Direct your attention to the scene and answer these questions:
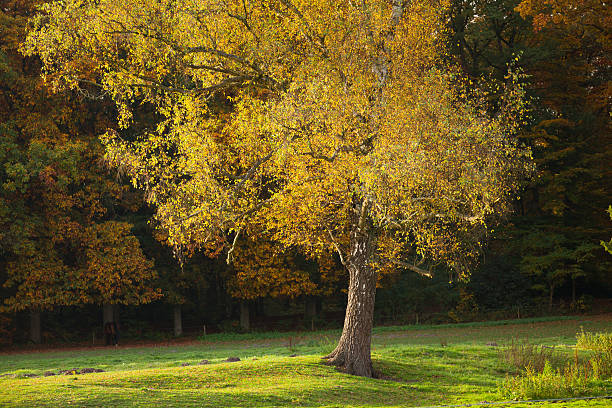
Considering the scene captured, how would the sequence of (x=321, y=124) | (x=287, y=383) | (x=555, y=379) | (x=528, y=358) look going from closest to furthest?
(x=555, y=379) < (x=287, y=383) < (x=321, y=124) < (x=528, y=358)

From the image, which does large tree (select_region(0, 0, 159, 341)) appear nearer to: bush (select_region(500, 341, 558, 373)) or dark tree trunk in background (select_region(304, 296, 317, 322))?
dark tree trunk in background (select_region(304, 296, 317, 322))

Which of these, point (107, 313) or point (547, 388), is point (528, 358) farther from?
point (107, 313)

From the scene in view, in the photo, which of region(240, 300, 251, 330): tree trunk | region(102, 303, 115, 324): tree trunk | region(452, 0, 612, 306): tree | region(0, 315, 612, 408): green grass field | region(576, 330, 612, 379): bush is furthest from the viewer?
region(240, 300, 251, 330): tree trunk

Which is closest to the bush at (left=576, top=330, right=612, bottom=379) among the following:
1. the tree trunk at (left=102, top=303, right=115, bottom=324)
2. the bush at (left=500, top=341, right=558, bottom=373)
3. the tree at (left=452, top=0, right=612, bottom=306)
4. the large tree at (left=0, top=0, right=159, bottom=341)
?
the bush at (left=500, top=341, right=558, bottom=373)

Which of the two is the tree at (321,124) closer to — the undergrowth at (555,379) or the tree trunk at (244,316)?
the undergrowth at (555,379)

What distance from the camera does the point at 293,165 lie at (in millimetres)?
14875

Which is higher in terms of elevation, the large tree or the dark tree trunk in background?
the large tree

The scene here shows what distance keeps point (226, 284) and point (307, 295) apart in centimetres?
419

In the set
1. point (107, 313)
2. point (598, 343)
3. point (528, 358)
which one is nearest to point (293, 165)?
point (528, 358)

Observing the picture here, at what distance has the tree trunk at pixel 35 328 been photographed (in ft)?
101

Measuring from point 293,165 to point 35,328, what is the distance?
20.9 meters

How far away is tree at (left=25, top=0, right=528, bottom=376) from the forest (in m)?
0.05

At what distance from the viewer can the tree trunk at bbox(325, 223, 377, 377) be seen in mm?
15672

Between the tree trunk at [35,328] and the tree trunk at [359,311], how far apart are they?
19.5 meters
